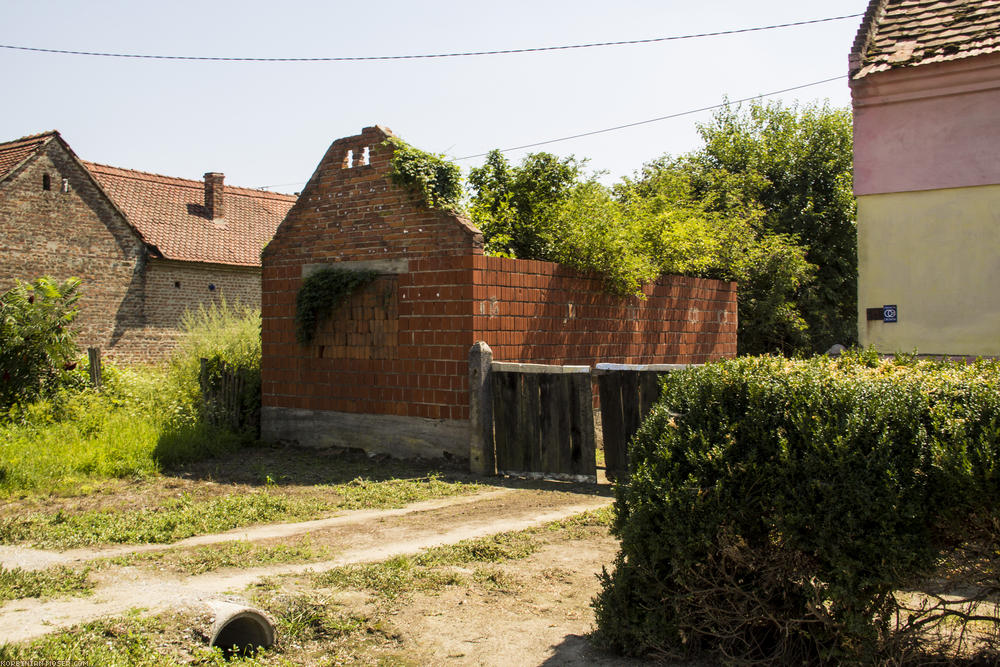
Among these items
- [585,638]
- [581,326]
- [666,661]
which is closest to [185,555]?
[585,638]

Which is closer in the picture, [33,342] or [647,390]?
[647,390]

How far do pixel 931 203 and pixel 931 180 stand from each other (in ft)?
0.91

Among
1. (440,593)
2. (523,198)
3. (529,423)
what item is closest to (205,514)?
(440,593)

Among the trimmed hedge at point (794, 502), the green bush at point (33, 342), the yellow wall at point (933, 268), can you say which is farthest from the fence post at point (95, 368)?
the yellow wall at point (933, 268)

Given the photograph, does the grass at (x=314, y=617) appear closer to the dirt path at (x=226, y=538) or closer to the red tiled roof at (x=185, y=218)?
the dirt path at (x=226, y=538)

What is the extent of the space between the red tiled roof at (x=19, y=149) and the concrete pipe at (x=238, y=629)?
895 inches

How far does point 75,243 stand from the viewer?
24.5 metres

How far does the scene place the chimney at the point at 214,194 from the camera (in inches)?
1192

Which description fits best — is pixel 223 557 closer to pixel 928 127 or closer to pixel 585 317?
pixel 585 317

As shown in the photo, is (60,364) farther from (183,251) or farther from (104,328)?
(183,251)

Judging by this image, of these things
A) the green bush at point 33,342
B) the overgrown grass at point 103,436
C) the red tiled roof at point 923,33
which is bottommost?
the overgrown grass at point 103,436

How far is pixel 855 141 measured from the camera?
10.5 m

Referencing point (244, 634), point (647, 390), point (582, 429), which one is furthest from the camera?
point (582, 429)

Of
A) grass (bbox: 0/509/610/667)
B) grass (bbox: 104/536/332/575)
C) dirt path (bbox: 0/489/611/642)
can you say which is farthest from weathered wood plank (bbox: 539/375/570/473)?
grass (bbox: 104/536/332/575)
